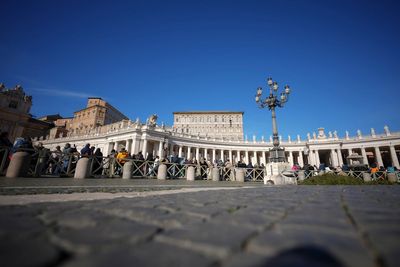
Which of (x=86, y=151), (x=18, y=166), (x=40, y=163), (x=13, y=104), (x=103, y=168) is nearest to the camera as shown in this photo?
(x=18, y=166)

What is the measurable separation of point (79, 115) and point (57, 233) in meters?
77.1

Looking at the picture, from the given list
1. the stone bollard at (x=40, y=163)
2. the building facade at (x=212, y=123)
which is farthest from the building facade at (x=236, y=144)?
the stone bollard at (x=40, y=163)

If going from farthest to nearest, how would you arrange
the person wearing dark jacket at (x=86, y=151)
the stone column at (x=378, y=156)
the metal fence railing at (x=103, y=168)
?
the stone column at (x=378, y=156), the person wearing dark jacket at (x=86, y=151), the metal fence railing at (x=103, y=168)

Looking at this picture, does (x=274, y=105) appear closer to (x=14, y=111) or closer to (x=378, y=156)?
(x=378, y=156)

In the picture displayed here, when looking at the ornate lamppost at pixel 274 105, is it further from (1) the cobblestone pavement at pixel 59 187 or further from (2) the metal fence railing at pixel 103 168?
(1) the cobblestone pavement at pixel 59 187

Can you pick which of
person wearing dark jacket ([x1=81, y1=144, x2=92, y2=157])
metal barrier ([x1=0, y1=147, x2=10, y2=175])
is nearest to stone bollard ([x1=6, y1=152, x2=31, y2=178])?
metal barrier ([x1=0, y1=147, x2=10, y2=175])

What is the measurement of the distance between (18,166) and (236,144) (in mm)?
52154

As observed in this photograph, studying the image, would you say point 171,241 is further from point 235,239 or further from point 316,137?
point 316,137

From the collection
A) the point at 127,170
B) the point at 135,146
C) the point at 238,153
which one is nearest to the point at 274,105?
the point at 127,170

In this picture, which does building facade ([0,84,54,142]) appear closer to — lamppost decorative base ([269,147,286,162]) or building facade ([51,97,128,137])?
building facade ([51,97,128,137])

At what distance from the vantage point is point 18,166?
8461mm

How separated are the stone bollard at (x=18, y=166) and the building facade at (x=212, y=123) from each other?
225ft

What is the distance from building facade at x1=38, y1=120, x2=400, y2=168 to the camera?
1789 inches

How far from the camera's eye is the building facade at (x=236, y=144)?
1789 inches
